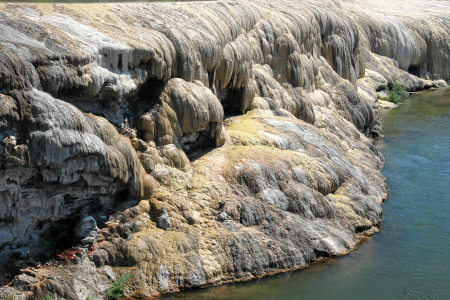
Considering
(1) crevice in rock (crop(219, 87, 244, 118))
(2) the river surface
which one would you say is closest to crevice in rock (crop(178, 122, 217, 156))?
(1) crevice in rock (crop(219, 87, 244, 118))

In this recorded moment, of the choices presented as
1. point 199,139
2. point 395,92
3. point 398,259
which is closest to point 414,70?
point 395,92

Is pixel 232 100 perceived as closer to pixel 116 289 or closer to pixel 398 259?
pixel 398 259

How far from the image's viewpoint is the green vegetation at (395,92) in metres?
48.9

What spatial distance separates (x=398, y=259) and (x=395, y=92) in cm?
3239

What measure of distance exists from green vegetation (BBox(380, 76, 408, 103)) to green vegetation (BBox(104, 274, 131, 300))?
1496 inches

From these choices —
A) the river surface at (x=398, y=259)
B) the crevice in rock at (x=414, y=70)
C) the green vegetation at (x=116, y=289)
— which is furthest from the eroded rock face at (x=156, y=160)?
the crevice in rock at (x=414, y=70)

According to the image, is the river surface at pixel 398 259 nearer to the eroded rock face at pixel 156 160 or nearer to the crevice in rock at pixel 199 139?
the eroded rock face at pixel 156 160

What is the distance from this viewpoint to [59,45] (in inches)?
659

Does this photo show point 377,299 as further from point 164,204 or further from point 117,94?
point 117,94

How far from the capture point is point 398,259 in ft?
66.9

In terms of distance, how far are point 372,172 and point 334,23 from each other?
15.6 m

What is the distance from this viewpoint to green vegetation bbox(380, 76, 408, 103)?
48.9 m

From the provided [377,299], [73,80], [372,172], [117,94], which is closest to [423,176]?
[372,172]

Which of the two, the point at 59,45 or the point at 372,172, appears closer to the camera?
the point at 59,45
